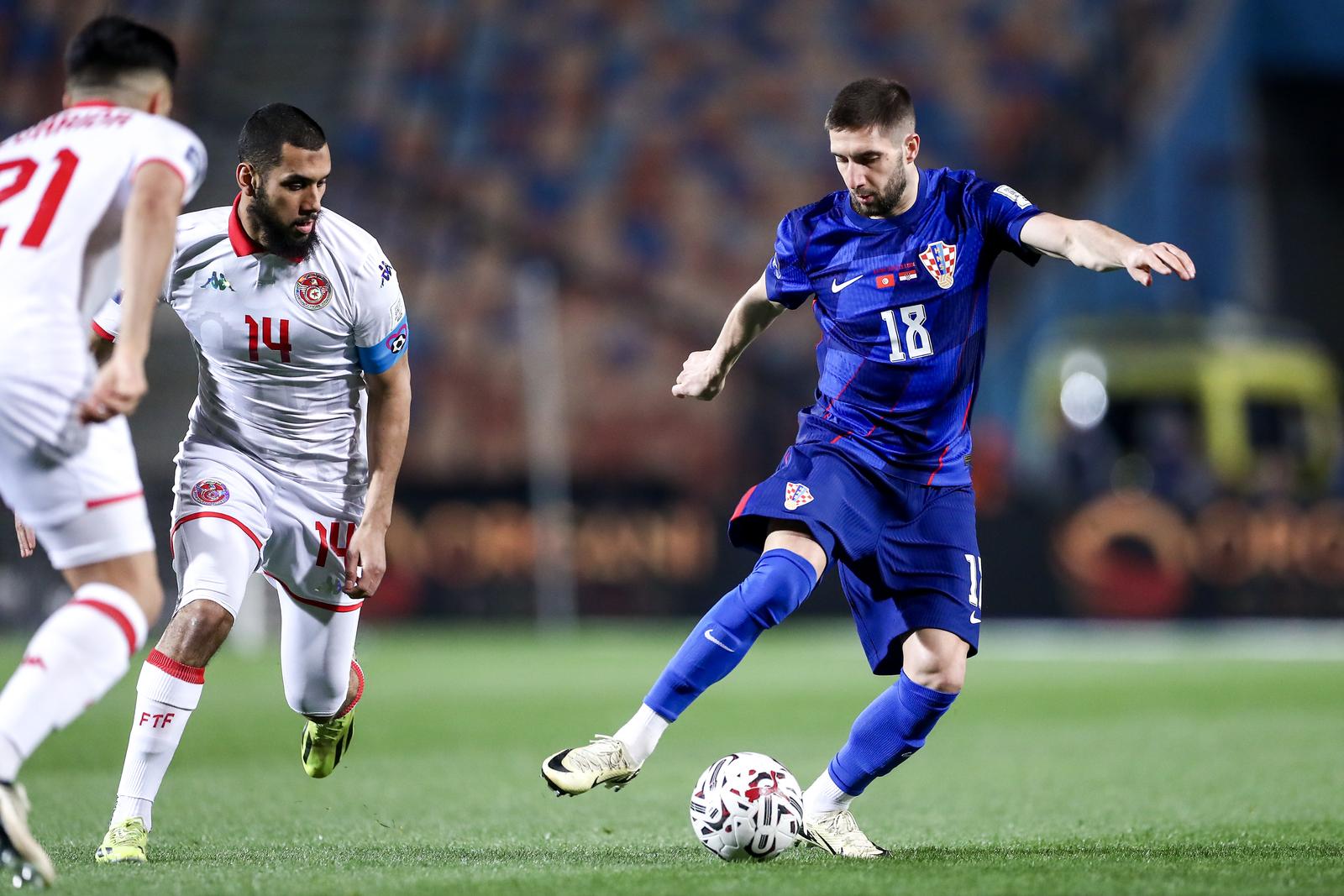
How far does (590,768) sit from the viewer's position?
4.67m

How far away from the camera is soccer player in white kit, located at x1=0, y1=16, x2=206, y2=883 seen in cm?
416

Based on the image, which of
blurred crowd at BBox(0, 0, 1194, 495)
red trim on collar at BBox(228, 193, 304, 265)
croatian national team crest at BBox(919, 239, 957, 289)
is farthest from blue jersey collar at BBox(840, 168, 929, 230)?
blurred crowd at BBox(0, 0, 1194, 495)

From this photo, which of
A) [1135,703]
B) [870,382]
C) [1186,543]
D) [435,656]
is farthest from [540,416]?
[870,382]

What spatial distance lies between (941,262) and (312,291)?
79.7 inches

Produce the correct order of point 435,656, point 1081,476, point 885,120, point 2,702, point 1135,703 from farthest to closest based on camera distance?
1. point 1081,476
2. point 435,656
3. point 1135,703
4. point 885,120
5. point 2,702

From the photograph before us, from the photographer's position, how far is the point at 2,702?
4172 millimetres

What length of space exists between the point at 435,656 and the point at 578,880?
37.6 ft

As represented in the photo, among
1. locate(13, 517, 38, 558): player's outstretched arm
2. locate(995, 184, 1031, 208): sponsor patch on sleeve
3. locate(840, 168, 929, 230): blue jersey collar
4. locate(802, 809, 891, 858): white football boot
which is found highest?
locate(995, 184, 1031, 208): sponsor patch on sleeve

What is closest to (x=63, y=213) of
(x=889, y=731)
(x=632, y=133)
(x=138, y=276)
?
(x=138, y=276)

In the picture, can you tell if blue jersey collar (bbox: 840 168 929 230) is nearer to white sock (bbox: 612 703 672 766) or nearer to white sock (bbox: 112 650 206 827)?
white sock (bbox: 612 703 672 766)

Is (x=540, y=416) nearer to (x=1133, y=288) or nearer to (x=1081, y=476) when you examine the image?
(x=1081, y=476)

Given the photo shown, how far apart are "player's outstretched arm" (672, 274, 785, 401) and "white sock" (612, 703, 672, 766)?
1.14m

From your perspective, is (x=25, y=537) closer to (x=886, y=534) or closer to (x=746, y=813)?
(x=746, y=813)

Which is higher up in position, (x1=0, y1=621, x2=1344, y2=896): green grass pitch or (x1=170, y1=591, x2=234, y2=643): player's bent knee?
(x1=170, y1=591, x2=234, y2=643): player's bent knee
